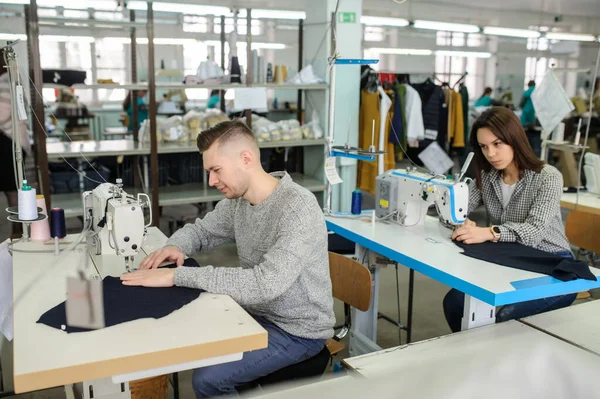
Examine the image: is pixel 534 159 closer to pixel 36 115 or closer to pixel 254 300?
pixel 254 300

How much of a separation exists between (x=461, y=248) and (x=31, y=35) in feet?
11.0

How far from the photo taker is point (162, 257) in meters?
2.17

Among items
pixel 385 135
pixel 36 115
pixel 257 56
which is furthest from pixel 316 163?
pixel 36 115

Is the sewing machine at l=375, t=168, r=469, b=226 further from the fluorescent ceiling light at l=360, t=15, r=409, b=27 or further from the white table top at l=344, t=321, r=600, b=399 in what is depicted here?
the fluorescent ceiling light at l=360, t=15, r=409, b=27

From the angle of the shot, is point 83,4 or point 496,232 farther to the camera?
point 83,4

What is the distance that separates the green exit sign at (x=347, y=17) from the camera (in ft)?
17.2

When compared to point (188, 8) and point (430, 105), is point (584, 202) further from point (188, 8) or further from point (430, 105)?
point (188, 8)

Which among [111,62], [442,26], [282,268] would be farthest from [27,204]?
[111,62]

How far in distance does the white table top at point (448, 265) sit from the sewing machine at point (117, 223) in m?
1.14

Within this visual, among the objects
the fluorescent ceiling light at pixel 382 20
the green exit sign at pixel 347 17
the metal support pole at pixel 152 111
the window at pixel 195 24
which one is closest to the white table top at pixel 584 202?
the green exit sign at pixel 347 17

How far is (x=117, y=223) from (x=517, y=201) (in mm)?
1828

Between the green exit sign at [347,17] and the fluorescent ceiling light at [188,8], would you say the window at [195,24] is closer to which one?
the fluorescent ceiling light at [188,8]

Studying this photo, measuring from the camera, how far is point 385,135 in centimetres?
603

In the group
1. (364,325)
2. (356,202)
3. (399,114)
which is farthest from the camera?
(399,114)
